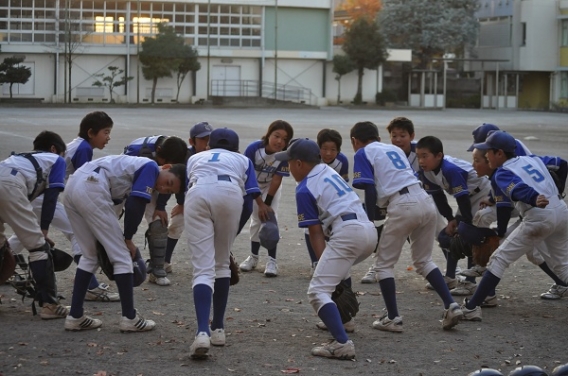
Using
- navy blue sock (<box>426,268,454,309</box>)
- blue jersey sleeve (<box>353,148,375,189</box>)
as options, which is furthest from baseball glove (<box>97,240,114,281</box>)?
navy blue sock (<box>426,268,454,309</box>)

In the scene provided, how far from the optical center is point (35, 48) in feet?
235

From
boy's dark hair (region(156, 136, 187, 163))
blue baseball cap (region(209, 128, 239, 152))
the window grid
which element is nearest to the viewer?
blue baseball cap (region(209, 128, 239, 152))

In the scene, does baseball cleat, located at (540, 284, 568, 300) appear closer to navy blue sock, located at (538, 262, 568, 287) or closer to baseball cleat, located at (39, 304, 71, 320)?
navy blue sock, located at (538, 262, 568, 287)

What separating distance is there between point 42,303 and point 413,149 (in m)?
4.24

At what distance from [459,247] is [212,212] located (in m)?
3.22

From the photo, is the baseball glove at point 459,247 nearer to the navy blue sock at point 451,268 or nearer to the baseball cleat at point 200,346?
the navy blue sock at point 451,268

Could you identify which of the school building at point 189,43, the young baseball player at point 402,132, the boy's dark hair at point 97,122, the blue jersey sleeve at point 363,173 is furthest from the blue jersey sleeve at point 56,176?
the school building at point 189,43

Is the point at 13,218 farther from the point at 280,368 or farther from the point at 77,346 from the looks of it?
Answer: the point at 280,368

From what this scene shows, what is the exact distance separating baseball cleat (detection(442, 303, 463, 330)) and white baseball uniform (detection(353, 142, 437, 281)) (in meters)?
0.40

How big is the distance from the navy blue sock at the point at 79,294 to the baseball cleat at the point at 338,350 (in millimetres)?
2065

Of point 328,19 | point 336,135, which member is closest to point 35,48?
point 328,19

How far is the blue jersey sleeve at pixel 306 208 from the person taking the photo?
7.18 meters

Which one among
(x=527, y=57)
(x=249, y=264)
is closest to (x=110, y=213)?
(x=249, y=264)

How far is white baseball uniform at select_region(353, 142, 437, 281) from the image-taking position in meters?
8.00
